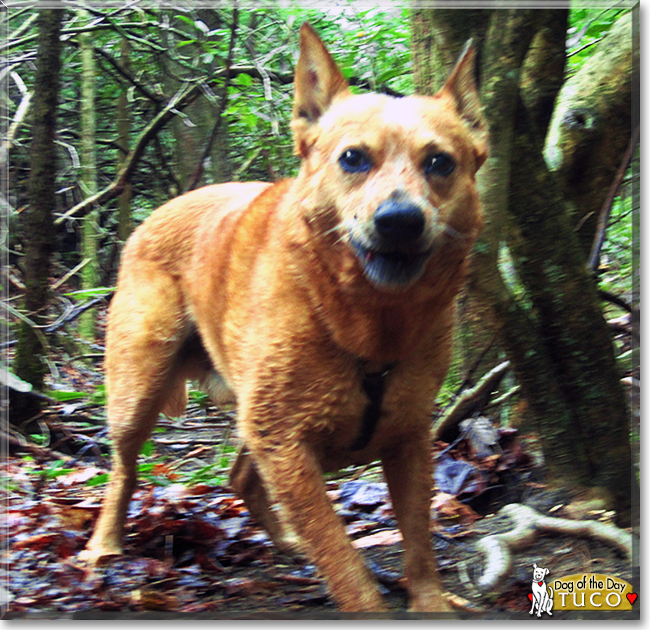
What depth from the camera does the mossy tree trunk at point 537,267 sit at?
9.14 ft

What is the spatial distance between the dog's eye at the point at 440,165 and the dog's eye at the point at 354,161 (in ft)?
0.59

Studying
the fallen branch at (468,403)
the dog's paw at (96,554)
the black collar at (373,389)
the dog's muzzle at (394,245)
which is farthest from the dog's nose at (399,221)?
the dog's paw at (96,554)

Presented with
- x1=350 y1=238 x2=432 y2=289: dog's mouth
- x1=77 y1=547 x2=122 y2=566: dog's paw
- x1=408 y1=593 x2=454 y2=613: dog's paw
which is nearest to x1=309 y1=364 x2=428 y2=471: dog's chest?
x1=350 y1=238 x2=432 y2=289: dog's mouth

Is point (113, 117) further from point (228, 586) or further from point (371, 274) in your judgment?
point (228, 586)

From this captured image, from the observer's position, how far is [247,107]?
2986mm

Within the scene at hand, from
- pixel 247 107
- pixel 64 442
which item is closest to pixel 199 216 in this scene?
pixel 247 107

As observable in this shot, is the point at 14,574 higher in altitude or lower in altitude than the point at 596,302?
lower

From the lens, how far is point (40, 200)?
116 inches

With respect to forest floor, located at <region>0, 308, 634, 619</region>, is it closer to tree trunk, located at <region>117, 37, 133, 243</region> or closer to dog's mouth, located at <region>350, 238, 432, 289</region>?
tree trunk, located at <region>117, 37, 133, 243</region>

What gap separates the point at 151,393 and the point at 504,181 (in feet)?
5.29

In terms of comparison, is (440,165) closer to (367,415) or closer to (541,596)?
(367,415)

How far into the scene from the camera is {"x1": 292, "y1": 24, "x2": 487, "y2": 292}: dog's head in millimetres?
2236

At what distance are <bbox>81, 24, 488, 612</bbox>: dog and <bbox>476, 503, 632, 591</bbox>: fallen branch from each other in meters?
0.19

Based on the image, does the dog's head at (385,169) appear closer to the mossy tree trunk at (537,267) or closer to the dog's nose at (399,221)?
the dog's nose at (399,221)
